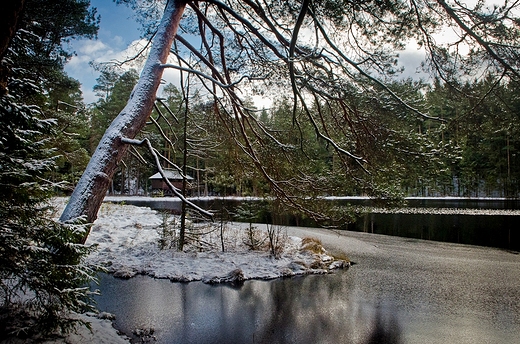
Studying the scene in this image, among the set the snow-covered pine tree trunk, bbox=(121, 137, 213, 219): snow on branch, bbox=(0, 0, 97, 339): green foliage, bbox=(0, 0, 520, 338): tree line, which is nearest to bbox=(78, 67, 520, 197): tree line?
bbox=(0, 0, 520, 338): tree line

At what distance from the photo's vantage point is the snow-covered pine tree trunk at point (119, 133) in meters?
2.69

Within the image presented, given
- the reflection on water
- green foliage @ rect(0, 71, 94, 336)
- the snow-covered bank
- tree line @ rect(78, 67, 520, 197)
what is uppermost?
tree line @ rect(78, 67, 520, 197)

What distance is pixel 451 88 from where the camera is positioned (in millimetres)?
3895

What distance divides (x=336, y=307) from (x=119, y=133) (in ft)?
12.4

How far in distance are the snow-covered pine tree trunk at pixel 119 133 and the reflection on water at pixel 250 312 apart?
5.74ft

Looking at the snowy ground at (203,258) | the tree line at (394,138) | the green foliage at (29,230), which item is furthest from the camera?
the snowy ground at (203,258)

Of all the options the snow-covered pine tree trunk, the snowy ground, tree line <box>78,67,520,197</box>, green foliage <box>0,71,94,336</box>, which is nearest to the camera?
green foliage <box>0,71,94,336</box>

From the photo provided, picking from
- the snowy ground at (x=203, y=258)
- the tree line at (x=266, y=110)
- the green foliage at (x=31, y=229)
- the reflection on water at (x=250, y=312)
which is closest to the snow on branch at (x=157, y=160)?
the tree line at (x=266, y=110)

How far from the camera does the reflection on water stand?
11.8 feet

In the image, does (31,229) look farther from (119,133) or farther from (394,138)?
(394,138)

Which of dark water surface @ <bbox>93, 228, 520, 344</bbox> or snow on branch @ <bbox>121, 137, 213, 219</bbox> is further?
dark water surface @ <bbox>93, 228, 520, 344</bbox>

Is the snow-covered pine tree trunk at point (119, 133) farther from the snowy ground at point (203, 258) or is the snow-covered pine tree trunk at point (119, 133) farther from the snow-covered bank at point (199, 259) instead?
the snow-covered bank at point (199, 259)

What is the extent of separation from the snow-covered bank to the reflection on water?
38 cm

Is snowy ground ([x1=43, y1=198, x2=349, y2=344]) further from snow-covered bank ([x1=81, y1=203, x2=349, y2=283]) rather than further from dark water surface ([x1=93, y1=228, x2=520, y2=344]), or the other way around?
dark water surface ([x1=93, y1=228, x2=520, y2=344])
